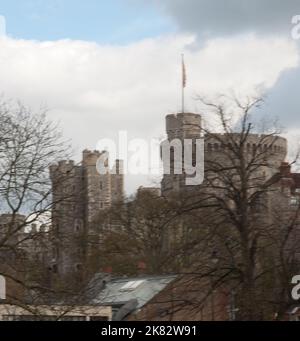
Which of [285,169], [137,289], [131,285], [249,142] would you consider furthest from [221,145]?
[131,285]

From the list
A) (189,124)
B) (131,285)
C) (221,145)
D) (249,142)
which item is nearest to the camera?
(221,145)

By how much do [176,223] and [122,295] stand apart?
5.02 m

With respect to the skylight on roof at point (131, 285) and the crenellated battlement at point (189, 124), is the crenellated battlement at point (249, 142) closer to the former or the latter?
the crenellated battlement at point (189, 124)

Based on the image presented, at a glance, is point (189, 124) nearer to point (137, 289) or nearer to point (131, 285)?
point (137, 289)

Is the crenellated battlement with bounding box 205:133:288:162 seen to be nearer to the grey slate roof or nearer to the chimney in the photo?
the chimney

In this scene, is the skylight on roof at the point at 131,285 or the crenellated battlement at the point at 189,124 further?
the skylight on roof at the point at 131,285

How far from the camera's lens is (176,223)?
1331 inches

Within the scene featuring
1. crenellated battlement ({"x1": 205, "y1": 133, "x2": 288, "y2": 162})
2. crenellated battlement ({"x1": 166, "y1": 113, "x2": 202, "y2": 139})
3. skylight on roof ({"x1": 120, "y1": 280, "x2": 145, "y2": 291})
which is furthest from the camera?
skylight on roof ({"x1": 120, "y1": 280, "x2": 145, "y2": 291})

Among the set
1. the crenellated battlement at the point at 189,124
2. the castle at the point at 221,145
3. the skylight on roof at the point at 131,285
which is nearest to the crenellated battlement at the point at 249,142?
the castle at the point at 221,145

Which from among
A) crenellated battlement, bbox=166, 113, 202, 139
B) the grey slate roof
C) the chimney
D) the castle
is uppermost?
crenellated battlement, bbox=166, 113, 202, 139

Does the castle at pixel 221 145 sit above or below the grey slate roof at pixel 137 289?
above

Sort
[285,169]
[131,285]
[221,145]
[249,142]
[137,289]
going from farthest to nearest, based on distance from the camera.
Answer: [131,285] < [137,289] < [249,142] < [285,169] < [221,145]

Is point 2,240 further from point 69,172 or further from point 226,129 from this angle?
point 226,129

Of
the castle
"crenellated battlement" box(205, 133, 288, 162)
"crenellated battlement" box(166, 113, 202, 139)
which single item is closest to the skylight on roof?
the castle
